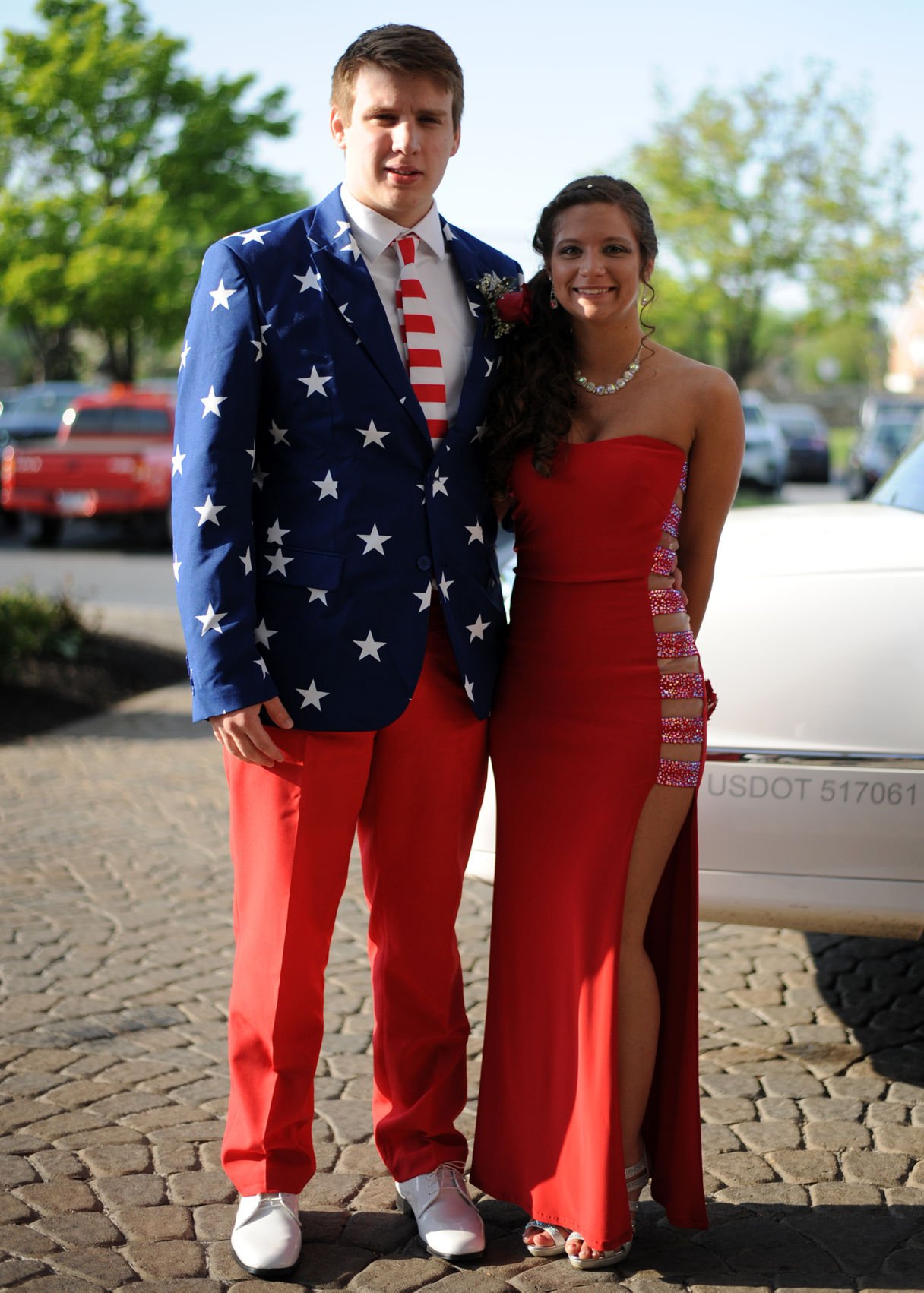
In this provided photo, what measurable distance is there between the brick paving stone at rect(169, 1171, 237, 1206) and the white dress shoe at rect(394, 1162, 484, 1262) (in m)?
0.37

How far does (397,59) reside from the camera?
256 cm

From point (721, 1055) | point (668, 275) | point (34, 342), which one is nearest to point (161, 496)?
point (721, 1055)

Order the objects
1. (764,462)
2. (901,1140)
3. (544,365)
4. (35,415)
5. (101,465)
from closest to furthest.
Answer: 1. (544,365)
2. (901,1140)
3. (101,465)
4. (35,415)
5. (764,462)

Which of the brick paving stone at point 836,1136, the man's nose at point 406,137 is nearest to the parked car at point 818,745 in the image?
the brick paving stone at point 836,1136

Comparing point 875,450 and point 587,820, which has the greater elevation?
point 875,450

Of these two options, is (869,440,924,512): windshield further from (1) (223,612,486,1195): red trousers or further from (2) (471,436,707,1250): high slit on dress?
(1) (223,612,486,1195): red trousers

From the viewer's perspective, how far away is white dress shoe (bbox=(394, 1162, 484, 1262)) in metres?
2.72

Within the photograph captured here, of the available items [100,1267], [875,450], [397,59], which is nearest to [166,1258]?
[100,1267]

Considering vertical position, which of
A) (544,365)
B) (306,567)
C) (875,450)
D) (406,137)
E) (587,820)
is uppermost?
(406,137)

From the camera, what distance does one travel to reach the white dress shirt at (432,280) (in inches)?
106

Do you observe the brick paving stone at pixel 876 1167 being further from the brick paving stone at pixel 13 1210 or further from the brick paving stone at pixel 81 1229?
the brick paving stone at pixel 13 1210

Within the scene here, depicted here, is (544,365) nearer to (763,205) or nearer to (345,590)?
(345,590)

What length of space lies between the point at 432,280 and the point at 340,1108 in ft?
6.50

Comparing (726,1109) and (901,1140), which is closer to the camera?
(901,1140)
